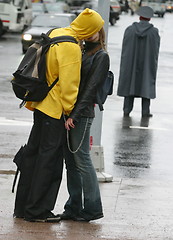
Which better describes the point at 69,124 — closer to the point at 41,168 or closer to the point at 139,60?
the point at 41,168

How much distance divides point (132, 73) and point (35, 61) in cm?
723

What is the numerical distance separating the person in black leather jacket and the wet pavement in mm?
173

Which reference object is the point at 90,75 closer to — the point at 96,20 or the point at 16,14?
the point at 96,20

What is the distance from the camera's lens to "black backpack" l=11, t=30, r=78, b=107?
5926mm

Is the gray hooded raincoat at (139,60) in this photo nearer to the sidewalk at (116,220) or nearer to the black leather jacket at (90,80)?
the sidewalk at (116,220)

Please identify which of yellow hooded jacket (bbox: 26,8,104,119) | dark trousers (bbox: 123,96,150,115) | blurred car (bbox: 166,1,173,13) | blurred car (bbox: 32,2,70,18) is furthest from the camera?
blurred car (bbox: 166,1,173,13)

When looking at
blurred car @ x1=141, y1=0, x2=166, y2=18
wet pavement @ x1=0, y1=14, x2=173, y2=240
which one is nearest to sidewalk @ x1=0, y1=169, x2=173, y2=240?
wet pavement @ x1=0, y1=14, x2=173, y2=240

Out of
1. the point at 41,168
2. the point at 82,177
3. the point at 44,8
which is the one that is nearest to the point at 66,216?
the point at 82,177

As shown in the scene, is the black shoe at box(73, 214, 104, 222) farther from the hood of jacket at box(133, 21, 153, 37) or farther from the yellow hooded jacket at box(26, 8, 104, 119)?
the hood of jacket at box(133, 21, 153, 37)

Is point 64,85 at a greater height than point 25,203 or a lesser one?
greater

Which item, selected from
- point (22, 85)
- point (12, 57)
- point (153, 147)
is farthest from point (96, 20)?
point (12, 57)

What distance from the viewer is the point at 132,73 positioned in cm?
1308

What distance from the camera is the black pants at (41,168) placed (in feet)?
19.7

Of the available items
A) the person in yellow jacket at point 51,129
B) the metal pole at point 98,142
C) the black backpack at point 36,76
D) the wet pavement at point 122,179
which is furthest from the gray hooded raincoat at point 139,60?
the black backpack at point 36,76
